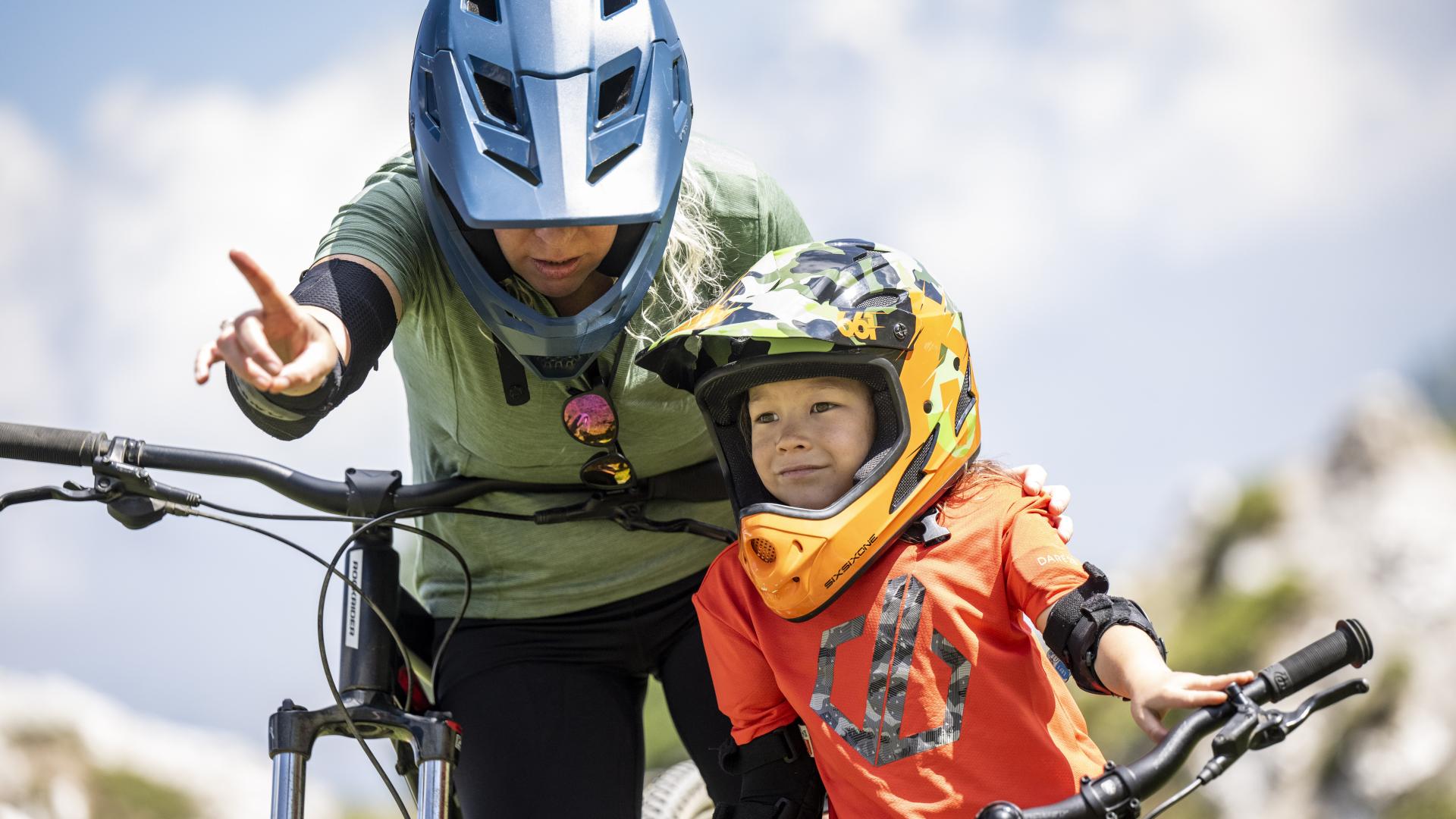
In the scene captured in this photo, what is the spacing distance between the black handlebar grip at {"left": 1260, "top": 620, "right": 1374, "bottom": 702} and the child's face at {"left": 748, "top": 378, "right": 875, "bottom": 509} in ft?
3.77

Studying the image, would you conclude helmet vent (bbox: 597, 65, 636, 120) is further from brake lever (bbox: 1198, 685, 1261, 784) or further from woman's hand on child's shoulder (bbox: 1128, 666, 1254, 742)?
brake lever (bbox: 1198, 685, 1261, 784)

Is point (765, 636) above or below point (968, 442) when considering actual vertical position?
below

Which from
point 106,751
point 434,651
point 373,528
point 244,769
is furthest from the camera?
point 244,769

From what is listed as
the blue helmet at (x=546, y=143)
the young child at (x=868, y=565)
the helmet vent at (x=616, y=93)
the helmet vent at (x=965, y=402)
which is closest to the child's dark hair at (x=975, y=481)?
the young child at (x=868, y=565)

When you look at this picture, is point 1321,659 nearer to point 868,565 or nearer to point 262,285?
point 868,565

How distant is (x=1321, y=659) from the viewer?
6.31 ft

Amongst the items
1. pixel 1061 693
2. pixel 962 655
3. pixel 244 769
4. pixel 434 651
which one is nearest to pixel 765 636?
pixel 962 655

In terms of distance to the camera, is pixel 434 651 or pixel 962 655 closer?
pixel 962 655

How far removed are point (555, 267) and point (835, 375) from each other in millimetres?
669

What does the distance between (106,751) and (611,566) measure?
7913 mm

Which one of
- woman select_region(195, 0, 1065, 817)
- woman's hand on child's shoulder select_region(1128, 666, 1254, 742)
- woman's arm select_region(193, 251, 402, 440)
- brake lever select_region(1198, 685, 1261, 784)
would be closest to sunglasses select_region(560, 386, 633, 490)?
woman select_region(195, 0, 1065, 817)

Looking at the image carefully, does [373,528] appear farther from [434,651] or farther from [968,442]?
[968,442]

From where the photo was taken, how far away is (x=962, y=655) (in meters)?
2.70

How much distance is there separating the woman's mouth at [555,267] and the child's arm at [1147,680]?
1.36 metres
